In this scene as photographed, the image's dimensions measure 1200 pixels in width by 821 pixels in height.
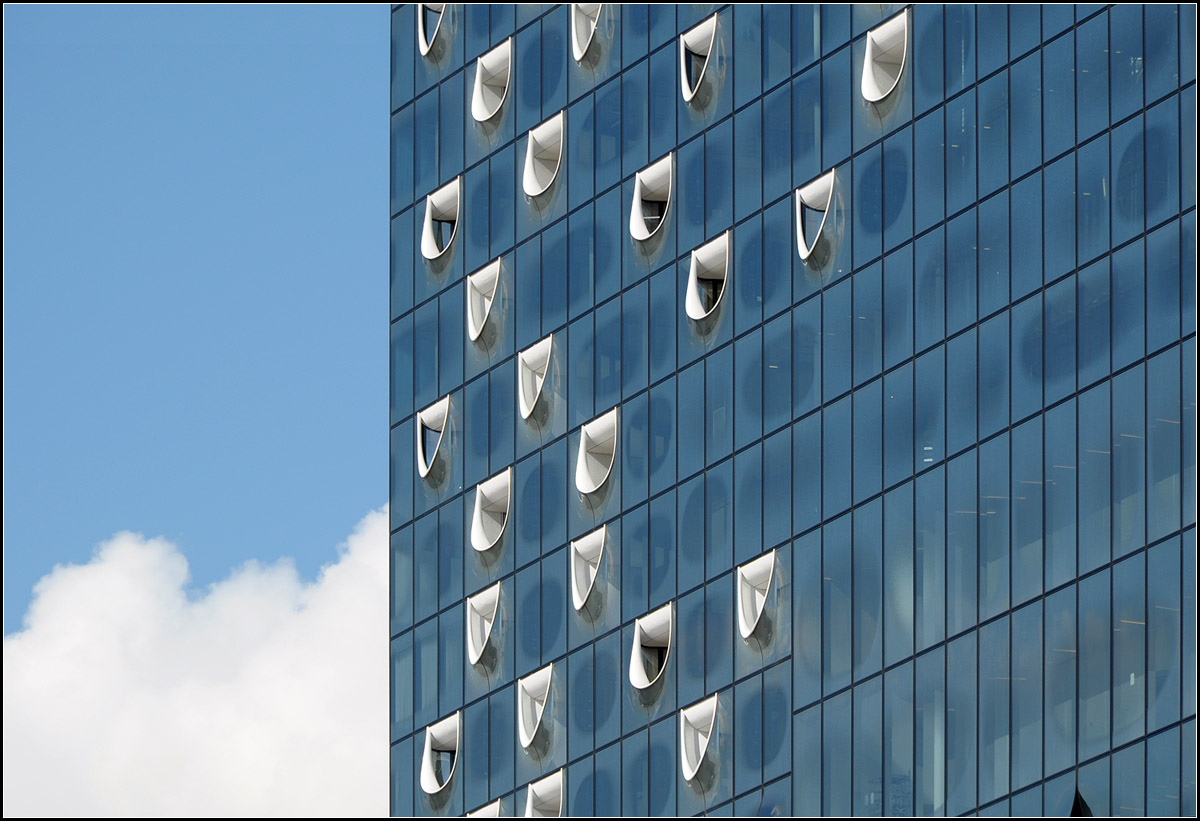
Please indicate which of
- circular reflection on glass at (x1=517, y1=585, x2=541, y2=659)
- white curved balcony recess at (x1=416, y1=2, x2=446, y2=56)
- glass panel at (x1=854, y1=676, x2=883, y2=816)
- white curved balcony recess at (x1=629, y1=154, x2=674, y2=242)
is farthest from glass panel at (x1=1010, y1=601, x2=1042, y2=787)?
white curved balcony recess at (x1=416, y1=2, x2=446, y2=56)

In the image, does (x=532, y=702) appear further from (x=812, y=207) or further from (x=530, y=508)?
(x=812, y=207)

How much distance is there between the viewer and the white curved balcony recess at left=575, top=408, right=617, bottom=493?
83.1 metres

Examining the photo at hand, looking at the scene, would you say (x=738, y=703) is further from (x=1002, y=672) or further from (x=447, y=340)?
→ (x=447, y=340)

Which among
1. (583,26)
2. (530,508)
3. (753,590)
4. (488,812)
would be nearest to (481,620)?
(530,508)

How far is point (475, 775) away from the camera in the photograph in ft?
282

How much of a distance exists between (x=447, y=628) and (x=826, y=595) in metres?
16.9

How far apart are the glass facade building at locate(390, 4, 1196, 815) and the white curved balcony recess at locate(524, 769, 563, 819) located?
79mm

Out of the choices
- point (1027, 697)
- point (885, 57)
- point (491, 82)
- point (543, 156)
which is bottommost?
point (1027, 697)

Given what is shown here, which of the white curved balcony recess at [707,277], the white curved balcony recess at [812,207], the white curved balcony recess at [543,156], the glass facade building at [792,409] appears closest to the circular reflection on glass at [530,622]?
the glass facade building at [792,409]

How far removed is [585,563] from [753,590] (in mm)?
6980

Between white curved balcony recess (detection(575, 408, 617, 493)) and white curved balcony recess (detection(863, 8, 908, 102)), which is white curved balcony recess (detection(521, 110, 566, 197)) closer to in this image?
white curved balcony recess (detection(575, 408, 617, 493))

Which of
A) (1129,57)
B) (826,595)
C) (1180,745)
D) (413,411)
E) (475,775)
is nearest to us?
(1180,745)

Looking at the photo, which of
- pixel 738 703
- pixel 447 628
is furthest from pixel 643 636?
pixel 447 628

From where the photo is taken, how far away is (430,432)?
90.8 meters
